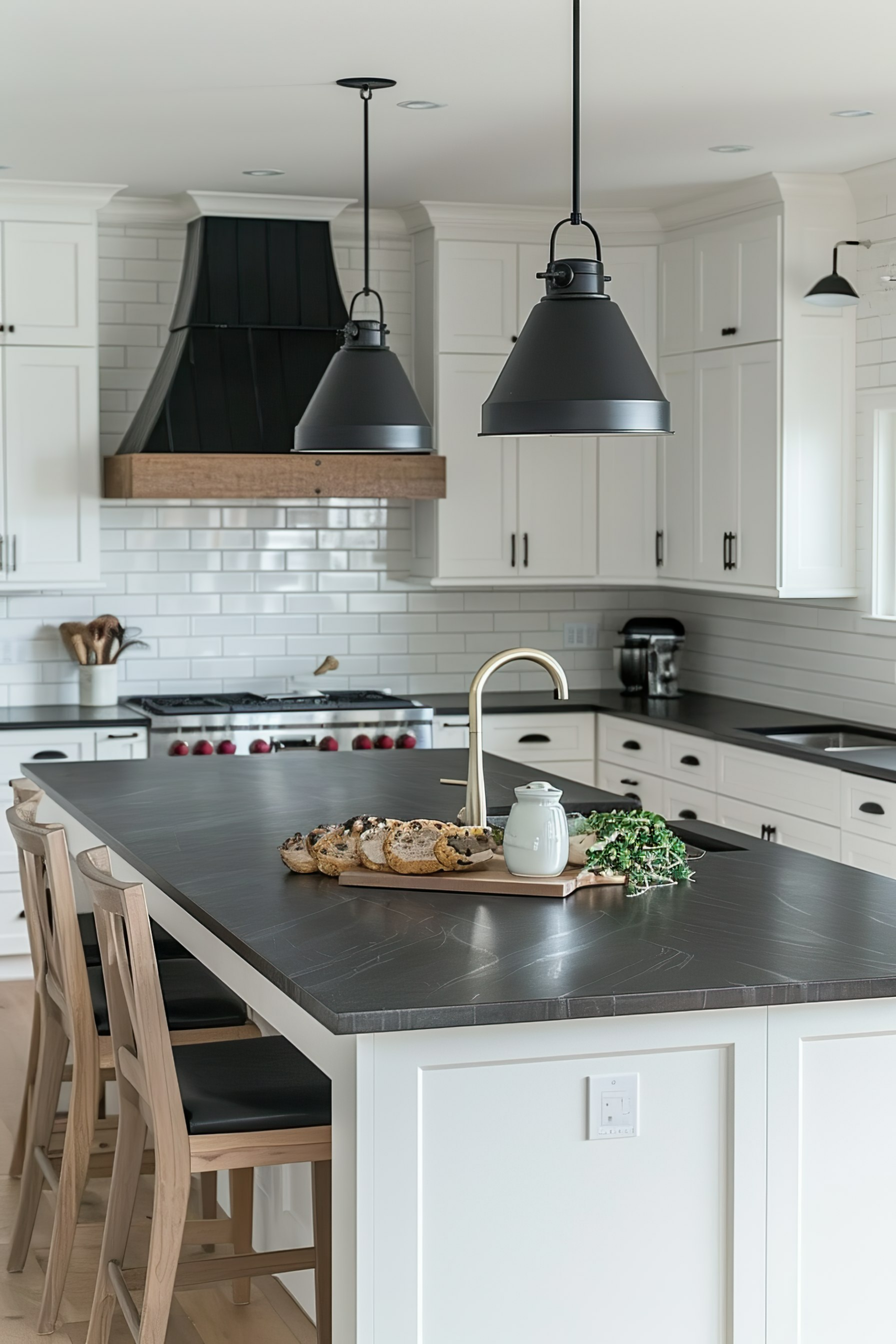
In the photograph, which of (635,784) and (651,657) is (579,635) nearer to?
(651,657)

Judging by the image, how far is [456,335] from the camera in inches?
247

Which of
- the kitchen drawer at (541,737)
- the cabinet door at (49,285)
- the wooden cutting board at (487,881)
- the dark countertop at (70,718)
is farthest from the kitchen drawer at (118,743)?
the wooden cutting board at (487,881)

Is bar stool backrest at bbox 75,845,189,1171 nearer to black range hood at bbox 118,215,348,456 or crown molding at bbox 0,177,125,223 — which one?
black range hood at bbox 118,215,348,456

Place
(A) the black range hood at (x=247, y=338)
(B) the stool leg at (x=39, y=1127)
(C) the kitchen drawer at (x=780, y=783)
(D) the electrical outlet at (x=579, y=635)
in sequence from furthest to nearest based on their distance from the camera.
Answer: (D) the electrical outlet at (x=579, y=635)
(A) the black range hood at (x=247, y=338)
(C) the kitchen drawer at (x=780, y=783)
(B) the stool leg at (x=39, y=1127)

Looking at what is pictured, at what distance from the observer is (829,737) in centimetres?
571

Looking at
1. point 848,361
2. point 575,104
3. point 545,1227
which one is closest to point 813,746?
point 848,361

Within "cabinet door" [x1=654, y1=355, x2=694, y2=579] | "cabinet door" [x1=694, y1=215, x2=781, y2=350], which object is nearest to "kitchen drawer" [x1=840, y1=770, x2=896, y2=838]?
"cabinet door" [x1=654, y1=355, x2=694, y2=579]

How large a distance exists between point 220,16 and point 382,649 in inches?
130

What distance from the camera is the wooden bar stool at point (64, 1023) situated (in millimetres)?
3189

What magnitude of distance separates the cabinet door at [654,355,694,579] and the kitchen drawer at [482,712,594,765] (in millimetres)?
703

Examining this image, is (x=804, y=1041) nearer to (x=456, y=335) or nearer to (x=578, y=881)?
(x=578, y=881)

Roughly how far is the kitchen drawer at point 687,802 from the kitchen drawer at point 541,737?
1.78 ft

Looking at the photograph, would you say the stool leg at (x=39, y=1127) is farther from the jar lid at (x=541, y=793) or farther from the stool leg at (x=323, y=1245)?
the jar lid at (x=541, y=793)

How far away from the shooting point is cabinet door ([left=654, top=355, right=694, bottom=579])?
6.19m
